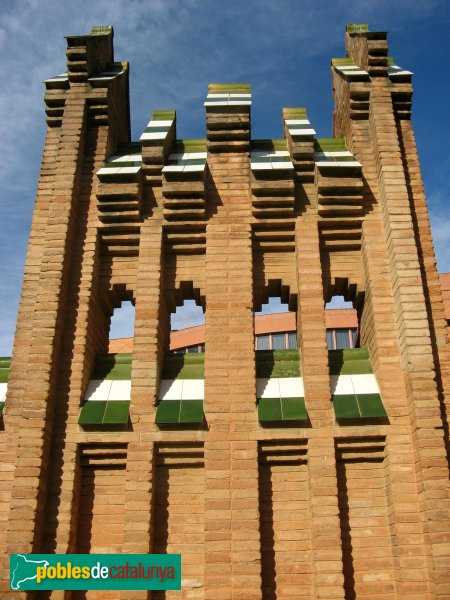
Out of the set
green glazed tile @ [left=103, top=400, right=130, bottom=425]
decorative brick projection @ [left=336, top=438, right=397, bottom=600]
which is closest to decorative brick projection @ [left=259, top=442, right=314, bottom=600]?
decorative brick projection @ [left=336, top=438, right=397, bottom=600]

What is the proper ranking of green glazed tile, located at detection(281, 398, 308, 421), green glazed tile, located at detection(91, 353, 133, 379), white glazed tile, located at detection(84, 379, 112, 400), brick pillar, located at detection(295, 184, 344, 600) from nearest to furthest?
brick pillar, located at detection(295, 184, 344, 600), green glazed tile, located at detection(281, 398, 308, 421), white glazed tile, located at detection(84, 379, 112, 400), green glazed tile, located at detection(91, 353, 133, 379)

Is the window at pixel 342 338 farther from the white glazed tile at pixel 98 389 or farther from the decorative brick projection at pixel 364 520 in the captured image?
A: the white glazed tile at pixel 98 389

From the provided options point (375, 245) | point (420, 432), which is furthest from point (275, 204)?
point (420, 432)

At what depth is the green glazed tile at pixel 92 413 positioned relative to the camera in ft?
32.6

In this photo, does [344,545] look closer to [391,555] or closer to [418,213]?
[391,555]

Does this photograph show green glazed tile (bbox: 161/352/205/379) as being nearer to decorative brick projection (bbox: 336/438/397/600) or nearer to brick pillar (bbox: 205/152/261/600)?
brick pillar (bbox: 205/152/261/600)

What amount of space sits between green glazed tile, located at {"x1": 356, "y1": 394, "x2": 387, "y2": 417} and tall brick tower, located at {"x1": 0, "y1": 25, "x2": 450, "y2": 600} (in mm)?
36

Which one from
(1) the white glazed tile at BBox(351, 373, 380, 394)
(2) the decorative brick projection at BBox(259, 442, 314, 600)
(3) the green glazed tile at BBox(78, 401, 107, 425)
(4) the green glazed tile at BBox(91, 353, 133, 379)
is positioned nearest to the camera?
(2) the decorative brick projection at BBox(259, 442, 314, 600)

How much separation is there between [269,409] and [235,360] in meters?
1.13

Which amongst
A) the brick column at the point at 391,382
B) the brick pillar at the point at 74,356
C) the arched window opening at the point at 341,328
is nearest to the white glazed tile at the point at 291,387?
the brick column at the point at 391,382

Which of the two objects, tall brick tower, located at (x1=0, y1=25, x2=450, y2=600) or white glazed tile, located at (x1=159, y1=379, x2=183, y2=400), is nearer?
tall brick tower, located at (x1=0, y1=25, x2=450, y2=600)

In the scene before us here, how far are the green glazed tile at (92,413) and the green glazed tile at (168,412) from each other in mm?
1029

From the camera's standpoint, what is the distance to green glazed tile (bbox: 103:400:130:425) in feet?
32.5

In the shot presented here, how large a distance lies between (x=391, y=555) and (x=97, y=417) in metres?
5.56
